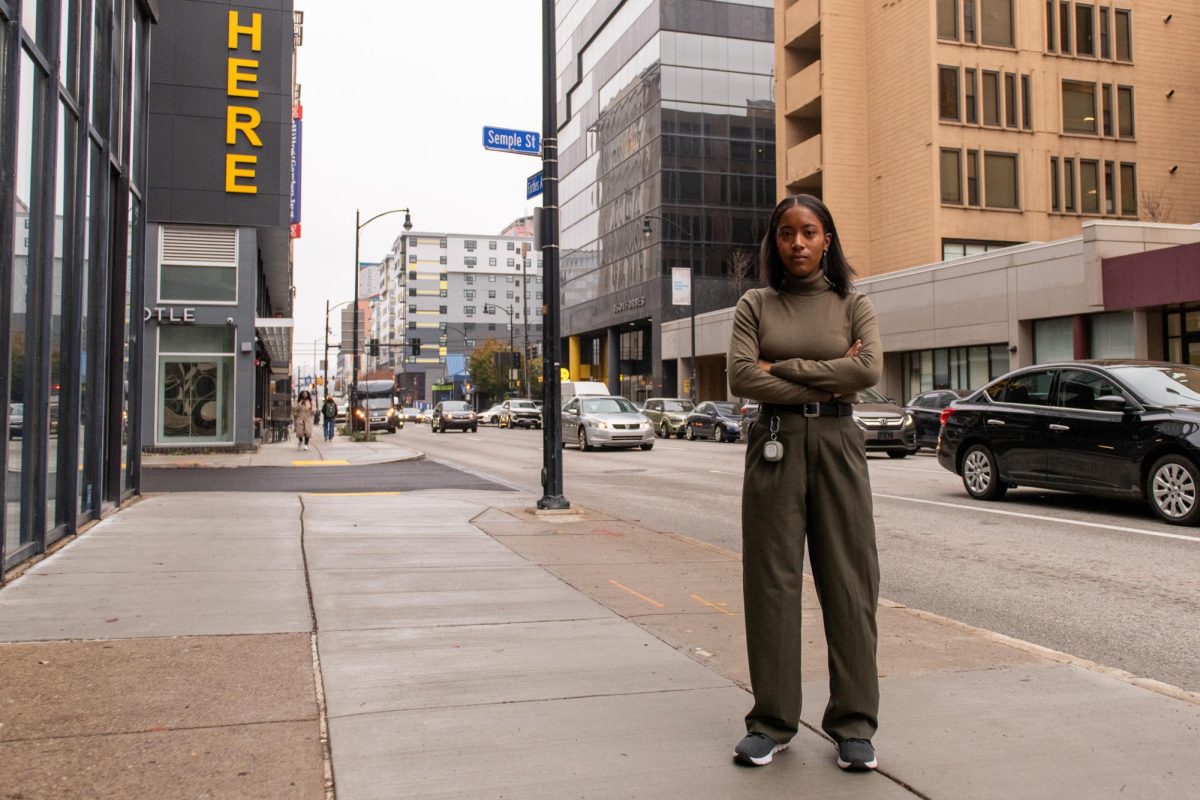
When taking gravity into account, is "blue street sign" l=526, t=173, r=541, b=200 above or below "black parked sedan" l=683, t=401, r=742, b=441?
above

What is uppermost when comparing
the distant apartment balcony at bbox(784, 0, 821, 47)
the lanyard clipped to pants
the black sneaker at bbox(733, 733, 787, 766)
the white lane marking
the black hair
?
the distant apartment balcony at bbox(784, 0, 821, 47)

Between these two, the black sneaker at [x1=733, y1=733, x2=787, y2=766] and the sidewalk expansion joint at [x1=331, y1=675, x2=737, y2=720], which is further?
the sidewalk expansion joint at [x1=331, y1=675, x2=737, y2=720]

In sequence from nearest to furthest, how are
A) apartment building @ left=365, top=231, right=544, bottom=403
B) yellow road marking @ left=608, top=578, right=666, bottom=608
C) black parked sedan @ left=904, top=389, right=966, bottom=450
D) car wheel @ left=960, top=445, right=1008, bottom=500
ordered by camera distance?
yellow road marking @ left=608, top=578, right=666, bottom=608 → car wheel @ left=960, top=445, right=1008, bottom=500 → black parked sedan @ left=904, top=389, right=966, bottom=450 → apartment building @ left=365, top=231, right=544, bottom=403

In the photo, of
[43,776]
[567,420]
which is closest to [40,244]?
[43,776]

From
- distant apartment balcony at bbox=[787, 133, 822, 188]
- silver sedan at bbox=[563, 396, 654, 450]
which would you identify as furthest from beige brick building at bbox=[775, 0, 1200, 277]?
silver sedan at bbox=[563, 396, 654, 450]

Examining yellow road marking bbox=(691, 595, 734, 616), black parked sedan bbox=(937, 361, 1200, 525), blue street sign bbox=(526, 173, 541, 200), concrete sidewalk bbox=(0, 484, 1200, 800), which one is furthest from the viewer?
blue street sign bbox=(526, 173, 541, 200)

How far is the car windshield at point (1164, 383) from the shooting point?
9.77 metres

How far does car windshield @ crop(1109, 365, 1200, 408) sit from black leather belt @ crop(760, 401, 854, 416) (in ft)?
25.7

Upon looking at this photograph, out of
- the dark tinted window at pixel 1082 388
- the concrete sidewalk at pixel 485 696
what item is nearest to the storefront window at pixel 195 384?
A: the concrete sidewalk at pixel 485 696

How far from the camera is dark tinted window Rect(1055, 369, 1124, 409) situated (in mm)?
10312

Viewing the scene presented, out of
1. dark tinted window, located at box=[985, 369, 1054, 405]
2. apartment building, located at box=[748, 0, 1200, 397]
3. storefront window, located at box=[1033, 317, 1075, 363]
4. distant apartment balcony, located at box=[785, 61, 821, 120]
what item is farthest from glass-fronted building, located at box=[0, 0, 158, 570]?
distant apartment balcony, located at box=[785, 61, 821, 120]

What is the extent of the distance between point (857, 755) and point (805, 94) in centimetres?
4229

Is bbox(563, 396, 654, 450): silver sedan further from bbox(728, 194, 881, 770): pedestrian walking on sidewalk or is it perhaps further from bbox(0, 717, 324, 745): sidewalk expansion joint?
bbox(728, 194, 881, 770): pedestrian walking on sidewalk

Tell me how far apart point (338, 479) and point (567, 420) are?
11189 millimetres
